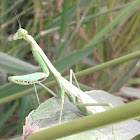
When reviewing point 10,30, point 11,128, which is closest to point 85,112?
point 11,128

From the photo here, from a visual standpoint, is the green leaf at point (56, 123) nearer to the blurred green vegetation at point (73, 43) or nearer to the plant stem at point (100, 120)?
the plant stem at point (100, 120)

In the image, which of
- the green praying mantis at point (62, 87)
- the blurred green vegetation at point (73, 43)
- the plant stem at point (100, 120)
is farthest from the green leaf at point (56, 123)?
the blurred green vegetation at point (73, 43)

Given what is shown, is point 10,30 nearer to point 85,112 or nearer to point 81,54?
point 81,54

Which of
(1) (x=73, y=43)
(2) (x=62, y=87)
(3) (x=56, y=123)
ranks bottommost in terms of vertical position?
(3) (x=56, y=123)

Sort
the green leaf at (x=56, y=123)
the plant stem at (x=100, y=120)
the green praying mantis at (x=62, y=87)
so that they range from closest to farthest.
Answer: the plant stem at (x=100, y=120) < the green leaf at (x=56, y=123) < the green praying mantis at (x=62, y=87)

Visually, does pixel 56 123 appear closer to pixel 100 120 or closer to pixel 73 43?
pixel 100 120

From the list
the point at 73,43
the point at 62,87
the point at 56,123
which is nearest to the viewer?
the point at 56,123

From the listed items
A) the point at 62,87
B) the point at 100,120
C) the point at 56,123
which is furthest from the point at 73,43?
the point at 100,120

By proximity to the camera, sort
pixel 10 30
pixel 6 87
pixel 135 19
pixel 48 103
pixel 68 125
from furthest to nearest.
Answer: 1. pixel 10 30
2. pixel 135 19
3. pixel 6 87
4. pixel 48 103
5. pixel 68 125
